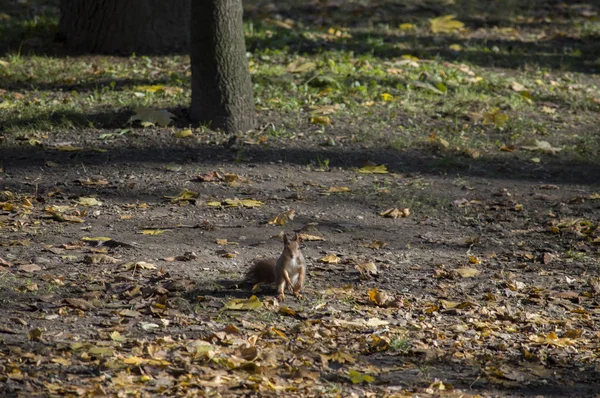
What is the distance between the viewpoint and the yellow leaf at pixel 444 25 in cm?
1359

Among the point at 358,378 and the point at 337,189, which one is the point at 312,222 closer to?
the point at 337,189

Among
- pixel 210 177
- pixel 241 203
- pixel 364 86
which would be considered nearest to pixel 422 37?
pixel 364 86

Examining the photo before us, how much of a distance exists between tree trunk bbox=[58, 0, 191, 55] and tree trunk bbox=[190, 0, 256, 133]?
2585mm

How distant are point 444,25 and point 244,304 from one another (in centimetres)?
945

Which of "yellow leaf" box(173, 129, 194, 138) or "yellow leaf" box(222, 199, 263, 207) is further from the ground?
"yellow leaf" box(173, 129, 194, 138)

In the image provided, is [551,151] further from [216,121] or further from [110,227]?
[110,227]

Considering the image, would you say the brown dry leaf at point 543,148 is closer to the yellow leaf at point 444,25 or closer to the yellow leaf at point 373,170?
the yellow leaf at point 373,170

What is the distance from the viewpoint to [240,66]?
858cm

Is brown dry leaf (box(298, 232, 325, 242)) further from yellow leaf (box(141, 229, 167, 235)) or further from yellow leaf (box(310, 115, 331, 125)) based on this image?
yellow leaf (box(310, 115, 331, 125))

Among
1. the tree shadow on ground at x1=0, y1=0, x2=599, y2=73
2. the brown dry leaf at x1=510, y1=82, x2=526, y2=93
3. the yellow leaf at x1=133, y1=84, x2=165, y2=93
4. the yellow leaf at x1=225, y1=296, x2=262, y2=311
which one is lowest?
the yellow leaf at x1=225, y1=296, x2=262, y2=311

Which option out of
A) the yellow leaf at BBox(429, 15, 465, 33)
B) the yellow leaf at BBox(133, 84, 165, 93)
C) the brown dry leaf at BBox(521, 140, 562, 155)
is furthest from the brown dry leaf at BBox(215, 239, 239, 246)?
the yellow leaf at BBox(429, 15, 465, 33)

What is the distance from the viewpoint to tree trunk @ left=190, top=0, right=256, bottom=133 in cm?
839

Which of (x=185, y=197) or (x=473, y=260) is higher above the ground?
(x=185, y=197)

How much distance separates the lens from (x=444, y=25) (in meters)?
13.7
